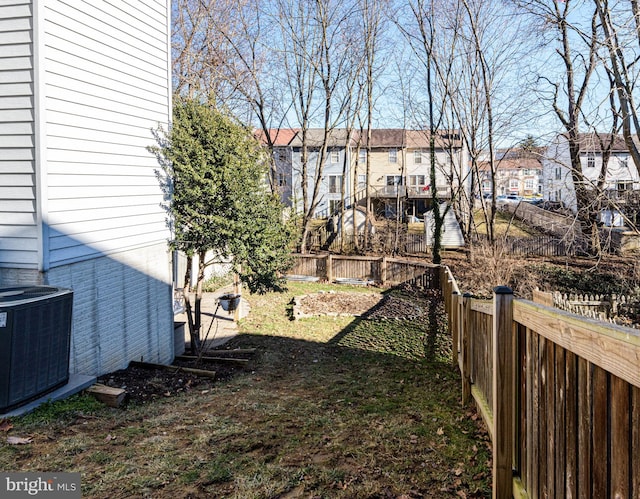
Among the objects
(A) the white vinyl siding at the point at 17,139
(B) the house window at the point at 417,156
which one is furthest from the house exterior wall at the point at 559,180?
(B) the house window at the point at 417,156

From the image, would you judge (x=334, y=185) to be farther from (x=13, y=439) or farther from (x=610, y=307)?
(x=13, y=439)

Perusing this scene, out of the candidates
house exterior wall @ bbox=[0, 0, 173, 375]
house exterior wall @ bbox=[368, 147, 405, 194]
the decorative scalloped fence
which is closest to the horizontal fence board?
house exterior wall @ bbox=[0, 0, 173, 375]

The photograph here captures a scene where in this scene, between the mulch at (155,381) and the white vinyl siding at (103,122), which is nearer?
the white vinyl siding at (103,122)

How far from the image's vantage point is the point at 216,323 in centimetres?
1218

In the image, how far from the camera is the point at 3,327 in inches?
177

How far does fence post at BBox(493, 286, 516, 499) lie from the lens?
2.76 m

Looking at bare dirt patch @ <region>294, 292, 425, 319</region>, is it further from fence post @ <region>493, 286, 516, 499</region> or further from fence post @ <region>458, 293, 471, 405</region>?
fence post @ <region>493, 286, 516, 499</region>

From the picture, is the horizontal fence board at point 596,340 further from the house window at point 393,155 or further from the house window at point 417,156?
the house window at point 393,155

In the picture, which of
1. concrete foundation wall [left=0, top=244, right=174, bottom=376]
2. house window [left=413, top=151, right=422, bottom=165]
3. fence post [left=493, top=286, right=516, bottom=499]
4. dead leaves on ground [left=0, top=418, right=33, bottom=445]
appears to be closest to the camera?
fence post [left=493, top=286, right=516, bottom=499]

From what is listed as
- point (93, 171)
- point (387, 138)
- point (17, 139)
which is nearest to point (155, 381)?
point (93, 171)

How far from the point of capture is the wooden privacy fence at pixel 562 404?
1410 millimetres

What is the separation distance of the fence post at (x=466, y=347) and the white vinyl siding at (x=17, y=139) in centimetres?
512

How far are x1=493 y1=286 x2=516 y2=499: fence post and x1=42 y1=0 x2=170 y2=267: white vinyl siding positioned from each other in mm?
5226

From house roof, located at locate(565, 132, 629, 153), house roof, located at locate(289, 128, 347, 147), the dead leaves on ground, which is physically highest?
house roof, located at locate(289, 128, 347, 147)
